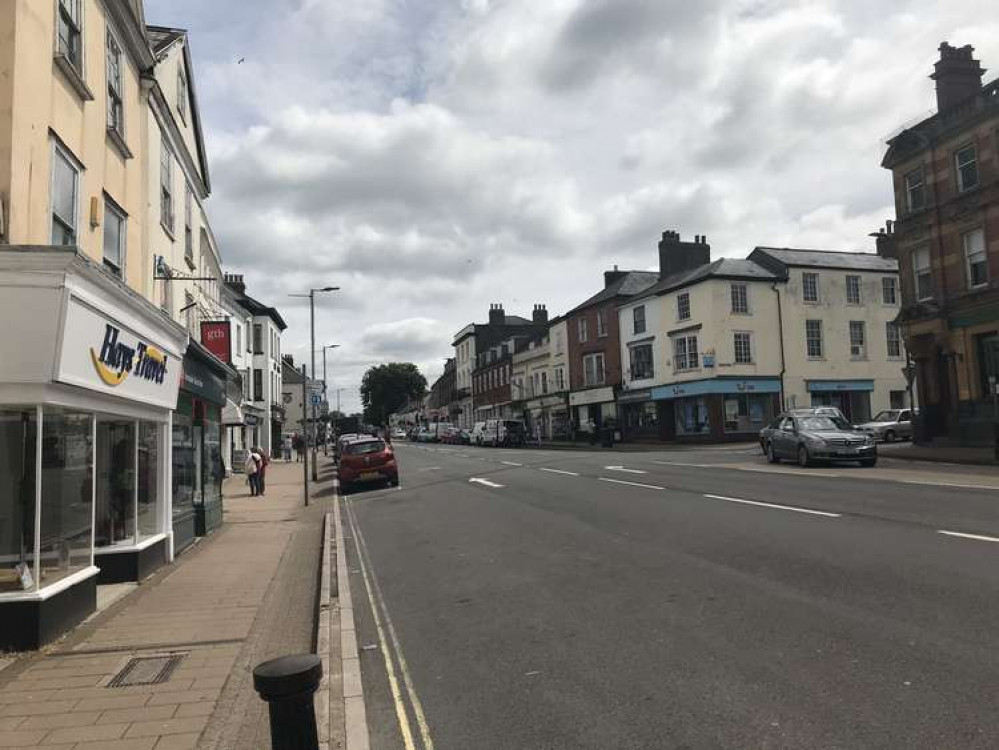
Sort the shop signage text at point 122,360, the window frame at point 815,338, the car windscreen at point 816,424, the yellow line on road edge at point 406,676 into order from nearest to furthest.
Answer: the yellow line on road edge at point 406,676, the shop signage text at point 122,360, the car windscreen at point 816,424, the window frame at point 815,338

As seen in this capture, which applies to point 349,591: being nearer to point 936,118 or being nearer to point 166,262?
point 166,262

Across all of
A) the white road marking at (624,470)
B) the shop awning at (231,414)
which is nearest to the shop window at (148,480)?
the shop awning at (231,414)

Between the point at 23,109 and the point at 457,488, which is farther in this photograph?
the point at 457,488

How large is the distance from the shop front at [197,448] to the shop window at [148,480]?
815 mm

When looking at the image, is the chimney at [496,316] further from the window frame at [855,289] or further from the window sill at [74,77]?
the window sill at [74,77]

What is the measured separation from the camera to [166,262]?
1452 centimetres

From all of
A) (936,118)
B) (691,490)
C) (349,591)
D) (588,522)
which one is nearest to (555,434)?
(936,118)

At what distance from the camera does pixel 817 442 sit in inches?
862

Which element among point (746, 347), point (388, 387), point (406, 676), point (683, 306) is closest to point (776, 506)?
point (406, 676)

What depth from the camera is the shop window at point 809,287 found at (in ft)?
146

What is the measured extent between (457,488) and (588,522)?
8854 millimetres

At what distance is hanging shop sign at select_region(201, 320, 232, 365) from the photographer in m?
18.3

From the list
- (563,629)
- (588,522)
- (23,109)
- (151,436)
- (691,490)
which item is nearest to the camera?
(563,629)

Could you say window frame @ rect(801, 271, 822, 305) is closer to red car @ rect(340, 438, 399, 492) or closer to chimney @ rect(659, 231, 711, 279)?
chimney @ rect(659, 231, 711, 279)
